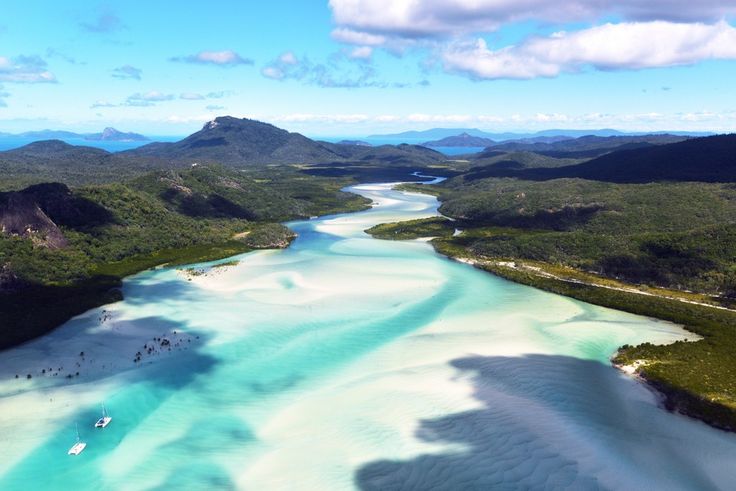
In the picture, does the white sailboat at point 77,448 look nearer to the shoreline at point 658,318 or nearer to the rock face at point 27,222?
the shoreline at point 658,318

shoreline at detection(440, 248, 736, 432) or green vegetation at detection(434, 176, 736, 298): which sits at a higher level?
green vegetation at detection(434, 176, 736, 298)

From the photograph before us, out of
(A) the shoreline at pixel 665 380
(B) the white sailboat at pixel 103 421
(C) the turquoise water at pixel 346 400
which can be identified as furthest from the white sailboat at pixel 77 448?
(A) the shoreline at pixel 665 380

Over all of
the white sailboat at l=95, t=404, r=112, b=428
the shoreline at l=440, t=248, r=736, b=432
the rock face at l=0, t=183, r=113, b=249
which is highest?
the rock face at l=0, t=183, r=113, b=249

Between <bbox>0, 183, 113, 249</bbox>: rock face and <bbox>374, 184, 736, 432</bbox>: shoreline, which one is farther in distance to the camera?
<bbox>0, 183, 113, 249</bbox>: rock face

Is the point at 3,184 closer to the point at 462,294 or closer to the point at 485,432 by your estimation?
the point at 462,294

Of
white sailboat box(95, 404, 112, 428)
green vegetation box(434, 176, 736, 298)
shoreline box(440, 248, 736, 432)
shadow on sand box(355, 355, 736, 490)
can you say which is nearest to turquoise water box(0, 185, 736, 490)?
shadow on sand box(355, 355, 736, 490)

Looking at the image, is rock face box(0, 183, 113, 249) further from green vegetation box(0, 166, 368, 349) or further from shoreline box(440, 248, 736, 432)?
shoreline box(440, 248, 736, 432)

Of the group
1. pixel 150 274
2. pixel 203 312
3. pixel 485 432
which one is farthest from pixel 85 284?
pixel 485 432

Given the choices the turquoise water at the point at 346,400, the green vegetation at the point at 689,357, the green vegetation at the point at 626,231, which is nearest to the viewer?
the turquoise water at the point at 346,400
